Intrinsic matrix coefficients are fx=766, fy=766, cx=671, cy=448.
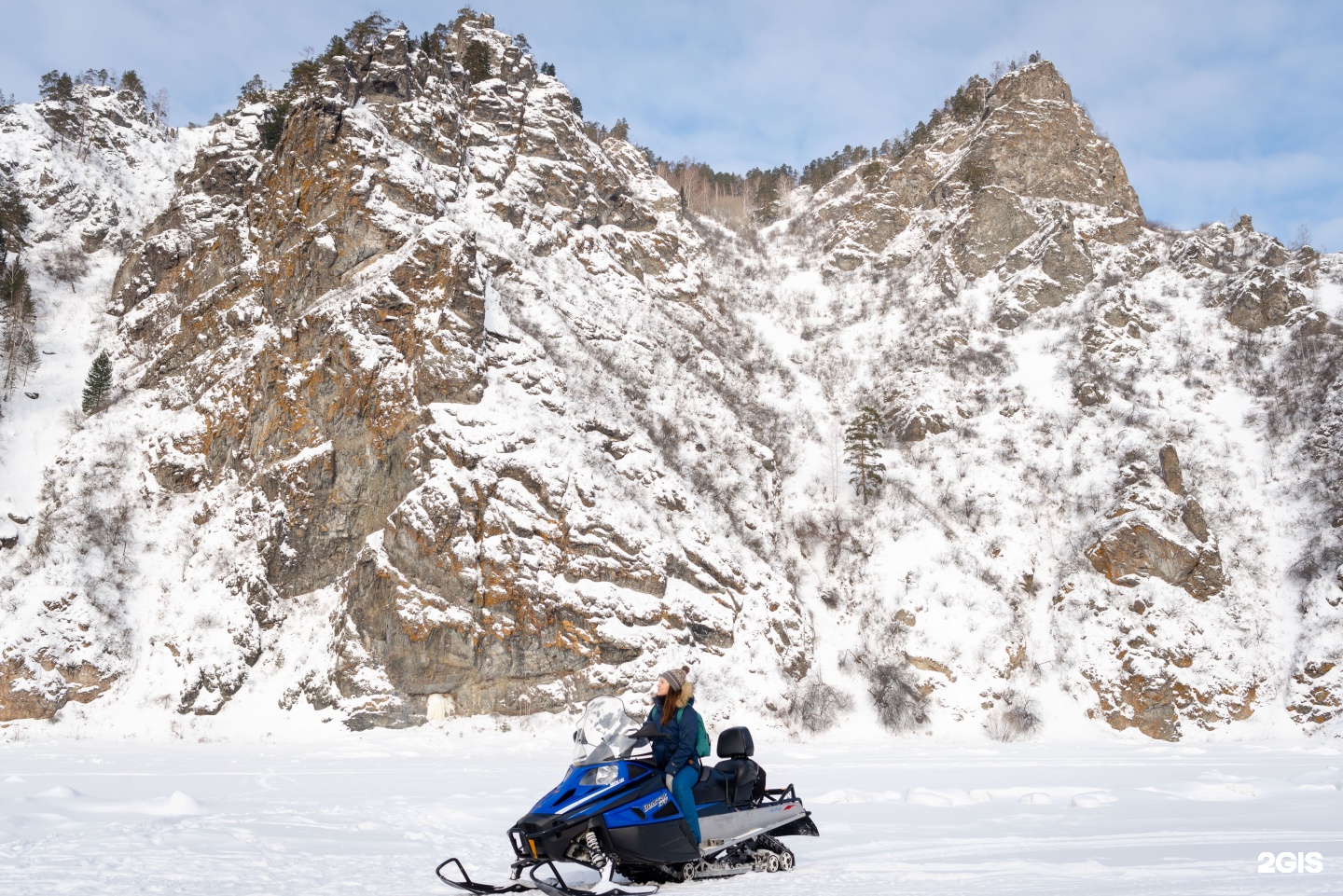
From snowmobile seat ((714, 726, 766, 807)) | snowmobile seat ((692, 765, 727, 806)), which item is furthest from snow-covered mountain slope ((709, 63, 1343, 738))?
snowmobile seat ((692, 765, 727, 806))

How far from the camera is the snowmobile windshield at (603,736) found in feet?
21.5

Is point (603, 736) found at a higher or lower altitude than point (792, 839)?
higher

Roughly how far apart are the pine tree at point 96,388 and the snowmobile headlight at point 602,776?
129 ft

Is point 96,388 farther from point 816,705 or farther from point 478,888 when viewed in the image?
point 478,888

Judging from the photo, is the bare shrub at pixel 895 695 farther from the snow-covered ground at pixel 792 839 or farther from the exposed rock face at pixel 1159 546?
the snow-covered ground at pixel 792 839

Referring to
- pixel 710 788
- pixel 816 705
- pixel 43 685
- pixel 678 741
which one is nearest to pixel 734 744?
pixel 710 788

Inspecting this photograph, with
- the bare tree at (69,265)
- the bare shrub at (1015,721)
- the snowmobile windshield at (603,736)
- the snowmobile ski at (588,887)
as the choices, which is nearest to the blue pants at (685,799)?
the snowmobile windshield at (603,736)

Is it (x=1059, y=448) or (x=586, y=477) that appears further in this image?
(x=1059, y=448)

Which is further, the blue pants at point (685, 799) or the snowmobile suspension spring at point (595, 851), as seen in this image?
the blue pants at point (685, 799)

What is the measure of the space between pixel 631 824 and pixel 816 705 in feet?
75.8

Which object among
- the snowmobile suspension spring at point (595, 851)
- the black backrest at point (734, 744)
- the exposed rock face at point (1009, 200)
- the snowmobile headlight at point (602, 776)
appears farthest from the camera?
the exposed rock face at point (1009, 200)

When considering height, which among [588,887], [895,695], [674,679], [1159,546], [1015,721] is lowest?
[1015,721]

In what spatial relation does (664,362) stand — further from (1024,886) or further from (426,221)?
(1024,886)

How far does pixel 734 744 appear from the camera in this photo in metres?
7.61
